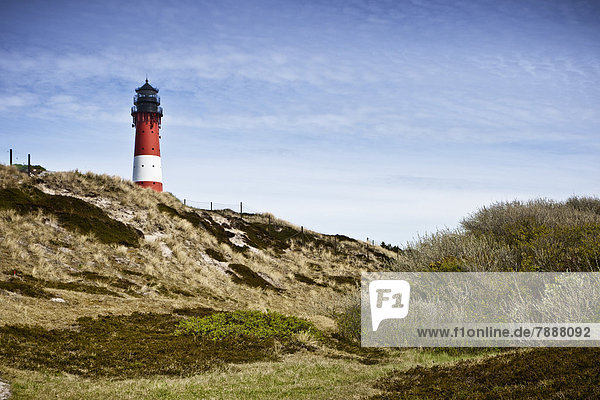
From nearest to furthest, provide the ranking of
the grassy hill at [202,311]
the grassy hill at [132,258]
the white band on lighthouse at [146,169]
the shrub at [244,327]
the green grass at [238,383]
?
the green grass at [238,383] < the grassy hill at [202,311] < the shrub at [244,327] < the grassy hill at [132,258] < the white band on lighthouse at [146,169]

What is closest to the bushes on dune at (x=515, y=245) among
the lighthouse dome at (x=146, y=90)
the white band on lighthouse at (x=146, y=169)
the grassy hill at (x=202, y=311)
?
the grassy hill at (x=202, y=311)

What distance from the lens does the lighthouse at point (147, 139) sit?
52.9 m

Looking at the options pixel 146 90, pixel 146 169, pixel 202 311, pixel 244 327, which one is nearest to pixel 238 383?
pixel 244 327

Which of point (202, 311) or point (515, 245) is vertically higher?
point (515, 245)

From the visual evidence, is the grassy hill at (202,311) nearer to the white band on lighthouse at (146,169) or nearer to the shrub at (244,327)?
the shrub at (244,327)

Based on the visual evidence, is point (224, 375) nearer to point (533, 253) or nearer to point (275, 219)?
point (533, 253)

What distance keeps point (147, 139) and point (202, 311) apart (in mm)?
38511

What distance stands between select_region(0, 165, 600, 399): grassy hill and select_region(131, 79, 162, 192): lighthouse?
1451cm

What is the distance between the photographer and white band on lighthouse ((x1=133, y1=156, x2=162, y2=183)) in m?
→ 52.7

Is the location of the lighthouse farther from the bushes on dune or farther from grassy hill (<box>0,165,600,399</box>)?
the bushes on dune

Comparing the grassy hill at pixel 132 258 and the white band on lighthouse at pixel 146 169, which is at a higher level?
the white band on lighthouse at pixel 146 169

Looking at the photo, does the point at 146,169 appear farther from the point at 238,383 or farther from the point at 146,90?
the point at 238,383

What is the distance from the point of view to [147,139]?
53.8 m

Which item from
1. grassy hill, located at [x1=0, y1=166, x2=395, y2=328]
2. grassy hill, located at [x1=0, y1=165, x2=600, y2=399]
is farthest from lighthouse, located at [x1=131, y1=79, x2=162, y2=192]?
grassy hill, located at [x1=0, y1=165, x2=600, y2=399]
